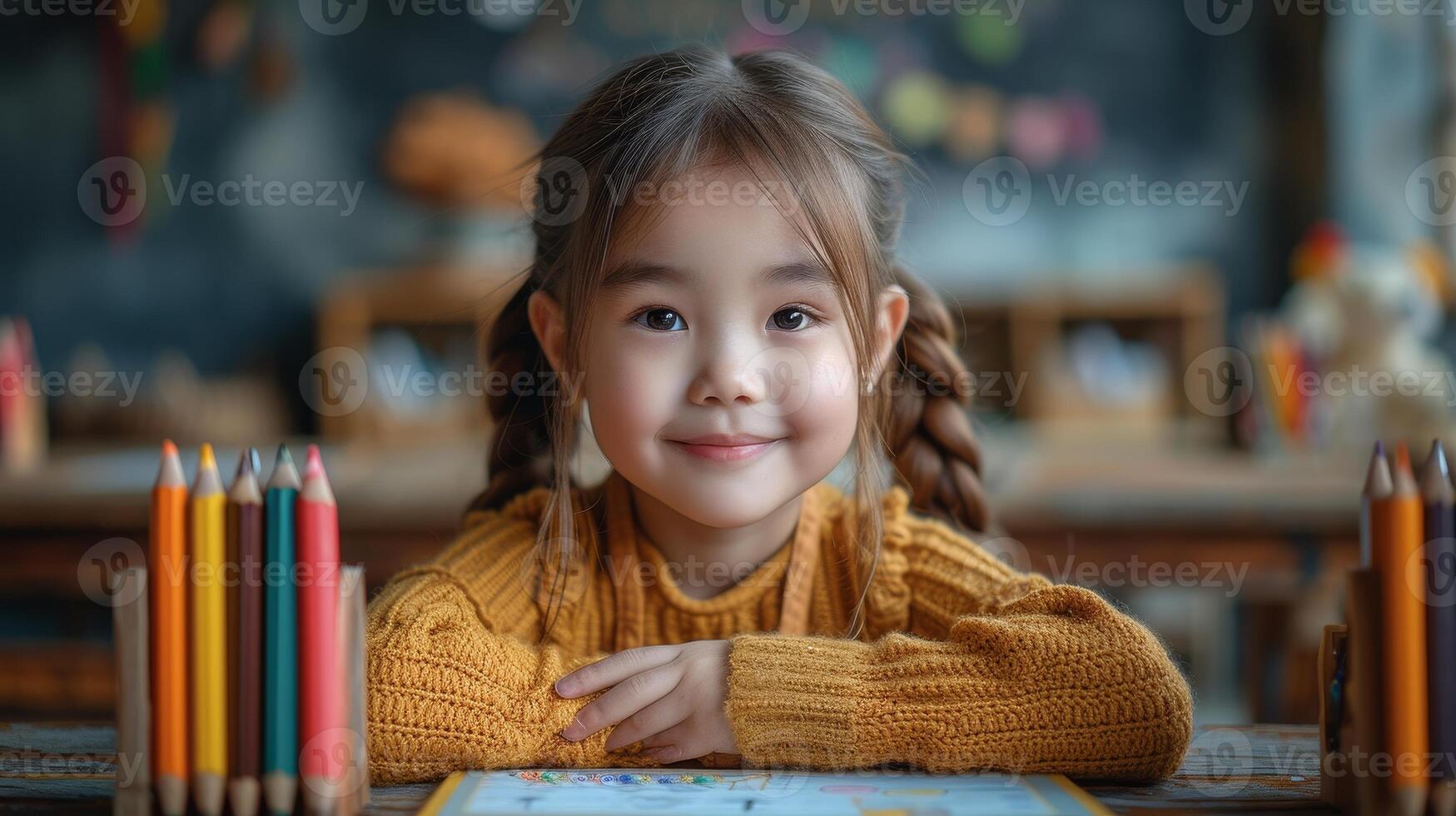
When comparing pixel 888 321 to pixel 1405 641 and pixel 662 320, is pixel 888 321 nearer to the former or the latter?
pixel 662 320

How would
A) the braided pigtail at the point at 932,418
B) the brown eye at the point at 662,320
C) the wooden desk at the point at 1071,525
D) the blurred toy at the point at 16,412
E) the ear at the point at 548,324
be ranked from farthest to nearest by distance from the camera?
the blurred toy at the point at 16,412, the wooden desk at the point at 1071,525, the braided pigtail at the point at 932,418, the ear at the point at 548,324, the brown eye at the point at 662,320

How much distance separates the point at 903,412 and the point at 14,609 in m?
2.89

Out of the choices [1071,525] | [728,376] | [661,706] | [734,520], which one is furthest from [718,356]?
[1071,525]

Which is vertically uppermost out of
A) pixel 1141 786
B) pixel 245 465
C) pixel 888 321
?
pixel 888 321

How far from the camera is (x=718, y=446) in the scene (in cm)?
89

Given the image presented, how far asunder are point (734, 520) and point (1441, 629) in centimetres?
45

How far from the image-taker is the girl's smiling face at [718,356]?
86 cm

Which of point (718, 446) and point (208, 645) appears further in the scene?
point (718, 446)

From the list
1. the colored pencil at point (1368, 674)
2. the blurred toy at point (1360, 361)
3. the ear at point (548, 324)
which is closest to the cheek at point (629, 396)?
the ear at point (548, 324)

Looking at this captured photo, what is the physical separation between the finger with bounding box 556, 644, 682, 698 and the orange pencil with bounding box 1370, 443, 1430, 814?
1.41 feet

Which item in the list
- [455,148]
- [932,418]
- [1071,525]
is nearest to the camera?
[932,418]

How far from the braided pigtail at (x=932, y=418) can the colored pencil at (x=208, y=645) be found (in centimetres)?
63

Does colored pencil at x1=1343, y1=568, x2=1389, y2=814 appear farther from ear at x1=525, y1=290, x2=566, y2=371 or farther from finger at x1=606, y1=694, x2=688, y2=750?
ear at x1=525, y1=290, x2=566, y2=371

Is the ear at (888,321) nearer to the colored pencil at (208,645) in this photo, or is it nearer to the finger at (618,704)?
the finger at (618,704)
